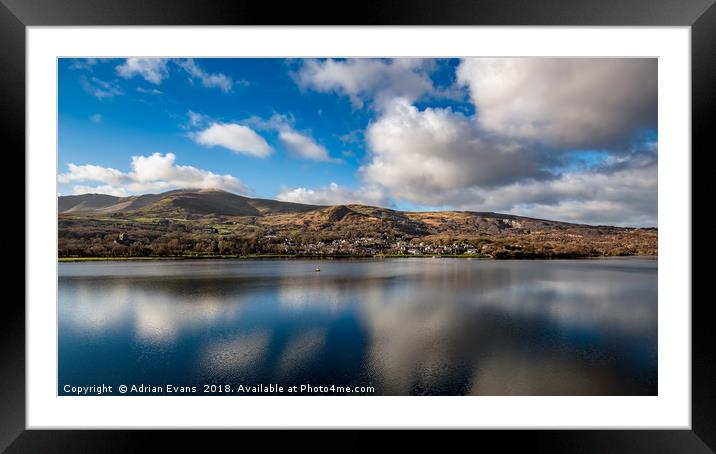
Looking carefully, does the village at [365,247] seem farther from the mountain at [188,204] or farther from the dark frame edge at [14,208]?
the dark frame edge at [14,208]

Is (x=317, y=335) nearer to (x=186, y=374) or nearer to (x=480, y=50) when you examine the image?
(x=186, y=374)

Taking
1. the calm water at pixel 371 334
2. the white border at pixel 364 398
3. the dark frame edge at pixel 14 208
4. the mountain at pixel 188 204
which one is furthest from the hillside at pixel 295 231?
the dark frame edge at pixel 14 208

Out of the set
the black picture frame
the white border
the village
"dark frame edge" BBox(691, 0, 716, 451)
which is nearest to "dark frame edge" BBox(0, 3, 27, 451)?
the black picture frame

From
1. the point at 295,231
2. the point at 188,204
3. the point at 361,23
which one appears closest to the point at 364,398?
the point at 361,23

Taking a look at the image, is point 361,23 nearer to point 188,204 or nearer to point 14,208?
point 14,208

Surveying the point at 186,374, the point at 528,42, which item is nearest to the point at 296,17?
the point at 528,42

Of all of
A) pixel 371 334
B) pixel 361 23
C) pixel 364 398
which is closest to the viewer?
pixel 361 23
